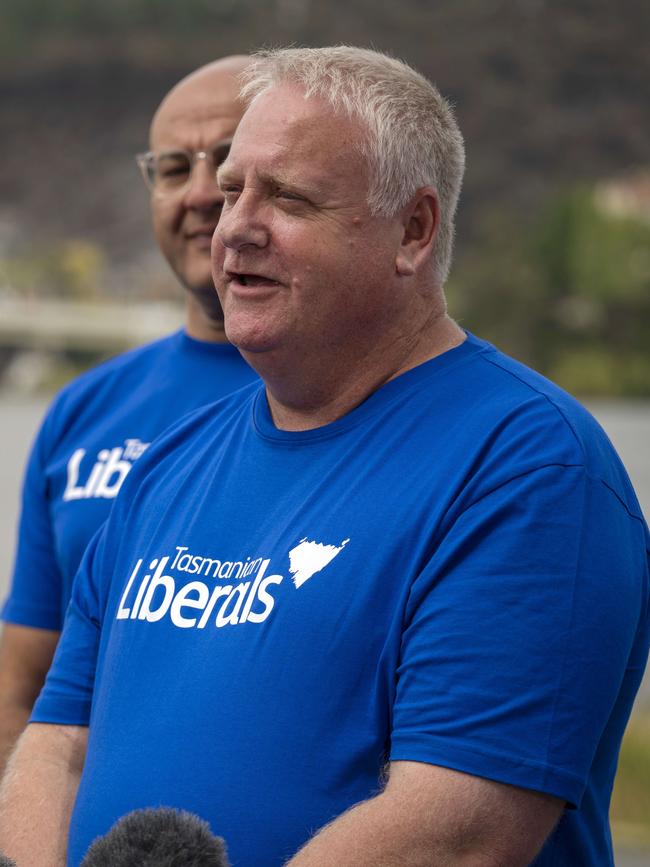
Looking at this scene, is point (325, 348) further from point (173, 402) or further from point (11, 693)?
point (11, 693)

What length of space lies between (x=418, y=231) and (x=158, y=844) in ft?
2.94

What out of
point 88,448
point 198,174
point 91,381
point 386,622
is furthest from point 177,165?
point 386,622

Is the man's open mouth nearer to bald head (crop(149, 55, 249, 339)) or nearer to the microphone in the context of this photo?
bald head (crop(149, 55, 249, 339))

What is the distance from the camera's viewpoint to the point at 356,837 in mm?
1374

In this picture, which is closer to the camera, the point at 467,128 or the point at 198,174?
the point at 198,174

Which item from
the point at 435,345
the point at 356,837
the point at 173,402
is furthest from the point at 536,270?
the point at 356,837

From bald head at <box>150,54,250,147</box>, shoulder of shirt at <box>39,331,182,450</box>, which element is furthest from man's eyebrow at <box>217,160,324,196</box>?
shoulder of shirt at <box>39,331,182,450</box>

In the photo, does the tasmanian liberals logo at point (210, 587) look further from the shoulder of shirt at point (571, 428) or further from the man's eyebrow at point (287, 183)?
the man's eyebrow at point (287, 183)

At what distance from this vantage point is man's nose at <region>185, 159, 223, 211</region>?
2354 millimetres

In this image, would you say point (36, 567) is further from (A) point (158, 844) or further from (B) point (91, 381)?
(A) point (158, 844)

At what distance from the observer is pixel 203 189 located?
236 cm

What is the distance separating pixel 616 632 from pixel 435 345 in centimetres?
50

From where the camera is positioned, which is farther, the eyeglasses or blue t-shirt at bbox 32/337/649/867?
the eyeglasses

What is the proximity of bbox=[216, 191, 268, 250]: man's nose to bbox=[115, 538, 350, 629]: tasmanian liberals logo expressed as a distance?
1.37 ft
